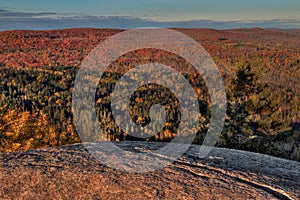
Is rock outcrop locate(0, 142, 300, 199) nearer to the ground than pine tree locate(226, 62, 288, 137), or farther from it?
farther from it

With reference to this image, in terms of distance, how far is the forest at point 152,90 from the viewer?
26250mm

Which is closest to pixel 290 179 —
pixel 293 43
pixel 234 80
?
pixel 234 80

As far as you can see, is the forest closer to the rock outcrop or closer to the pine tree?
the pine tree

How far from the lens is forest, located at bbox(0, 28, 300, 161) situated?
26.2 m

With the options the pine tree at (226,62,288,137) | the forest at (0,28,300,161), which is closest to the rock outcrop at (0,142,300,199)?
the forest at (0,28,300,161)

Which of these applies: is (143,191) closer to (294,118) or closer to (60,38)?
(294,118)

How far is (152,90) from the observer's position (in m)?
97.8

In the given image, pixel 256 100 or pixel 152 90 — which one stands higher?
pixel 256 100

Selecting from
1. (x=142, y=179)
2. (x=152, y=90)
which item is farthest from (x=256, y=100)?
(x=152, y=90)

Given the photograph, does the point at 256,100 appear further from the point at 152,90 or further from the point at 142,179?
the point at 152,90

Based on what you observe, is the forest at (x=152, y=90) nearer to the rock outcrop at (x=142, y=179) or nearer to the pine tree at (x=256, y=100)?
the pine tree at (x=256, y=100)

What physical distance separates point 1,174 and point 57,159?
54.4 inches

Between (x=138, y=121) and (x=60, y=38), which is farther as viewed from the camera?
(x=60, y=38)

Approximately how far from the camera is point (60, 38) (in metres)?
168
